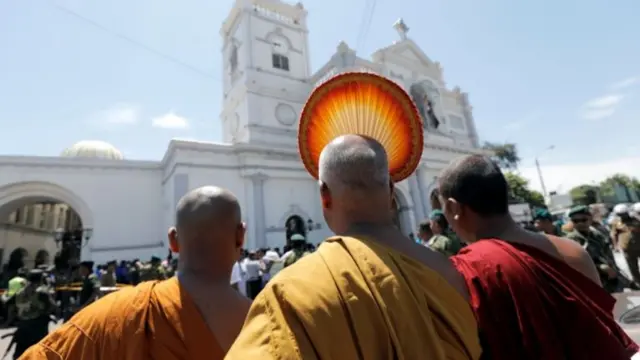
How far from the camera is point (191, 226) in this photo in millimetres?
1656

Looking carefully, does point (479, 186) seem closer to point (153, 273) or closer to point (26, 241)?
point (153, 273)

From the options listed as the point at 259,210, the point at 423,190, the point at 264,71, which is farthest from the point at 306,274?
the point at 423,190

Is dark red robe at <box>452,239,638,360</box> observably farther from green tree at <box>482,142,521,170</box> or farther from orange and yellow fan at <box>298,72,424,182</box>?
green tree at <box>482,142,521,170</box>

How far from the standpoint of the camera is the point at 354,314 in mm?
853

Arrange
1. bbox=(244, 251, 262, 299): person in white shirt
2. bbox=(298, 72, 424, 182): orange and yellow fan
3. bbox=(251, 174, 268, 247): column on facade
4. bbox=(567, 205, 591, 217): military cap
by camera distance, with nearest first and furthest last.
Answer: bbox=(298, 72, 424, 182): orange and yellow fan < bbox=(567, 205, 591, 217): military cap < bbox=(244, 251, 262, 299): person in white shirt < bbox=(251, 174, 268, 247): column on facade

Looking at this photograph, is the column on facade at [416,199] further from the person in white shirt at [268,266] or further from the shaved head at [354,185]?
the shaved head at [354,185]

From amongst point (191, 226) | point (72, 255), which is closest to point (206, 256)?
point (191, 226)

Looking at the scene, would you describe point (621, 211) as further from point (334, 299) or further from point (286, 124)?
point (286, 124)

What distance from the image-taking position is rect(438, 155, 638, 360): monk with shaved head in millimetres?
1091

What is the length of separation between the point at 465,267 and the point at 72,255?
2329 centimetres

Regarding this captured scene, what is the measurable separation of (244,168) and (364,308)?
14908 millimetres

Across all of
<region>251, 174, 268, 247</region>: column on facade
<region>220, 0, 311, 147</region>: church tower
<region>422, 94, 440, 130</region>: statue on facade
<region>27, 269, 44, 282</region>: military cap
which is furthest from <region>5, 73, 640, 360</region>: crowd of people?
<region>422, 94, 440, 130</region>: statue on facade

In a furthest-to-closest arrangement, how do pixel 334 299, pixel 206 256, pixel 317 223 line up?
pixel 317 223 < pixel 206 256 < pixel 334 299

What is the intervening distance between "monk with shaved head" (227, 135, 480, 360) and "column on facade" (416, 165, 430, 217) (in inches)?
746
